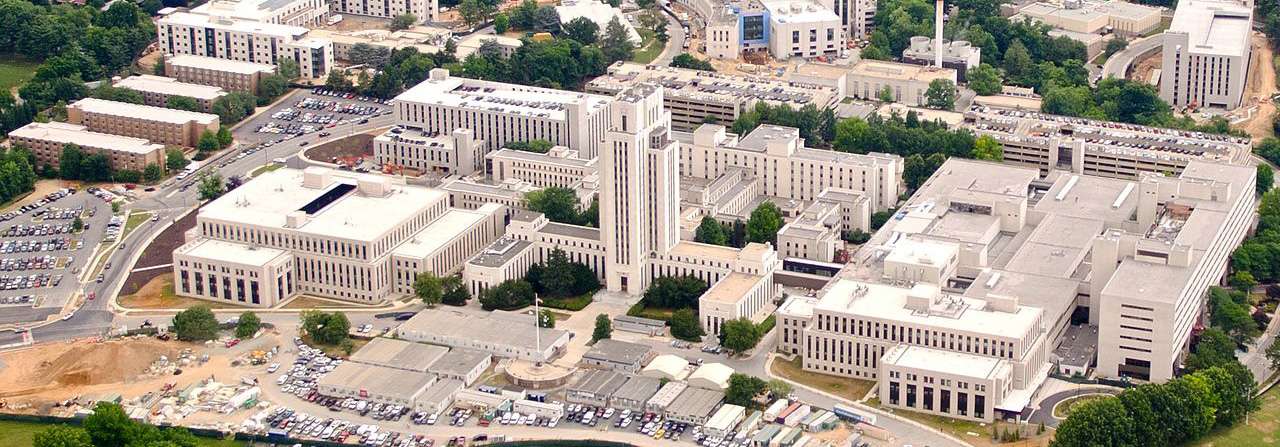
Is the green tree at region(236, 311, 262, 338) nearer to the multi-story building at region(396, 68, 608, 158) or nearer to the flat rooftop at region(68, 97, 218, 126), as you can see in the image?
the multi-story building at region(396, 68, 608, 158)

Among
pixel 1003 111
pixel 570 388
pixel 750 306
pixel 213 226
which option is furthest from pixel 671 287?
pixel 1003 111

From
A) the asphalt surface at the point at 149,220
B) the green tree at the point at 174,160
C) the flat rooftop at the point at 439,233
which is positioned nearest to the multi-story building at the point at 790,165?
the flat rooftop at the point at 439,233

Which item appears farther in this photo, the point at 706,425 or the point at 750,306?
the point at 750,306

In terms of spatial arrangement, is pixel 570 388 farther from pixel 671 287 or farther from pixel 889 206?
pixel 889 206

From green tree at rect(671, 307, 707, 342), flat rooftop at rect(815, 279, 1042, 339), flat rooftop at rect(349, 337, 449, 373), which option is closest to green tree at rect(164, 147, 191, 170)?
flat rooftop at rect(349, 337, 449, 373)

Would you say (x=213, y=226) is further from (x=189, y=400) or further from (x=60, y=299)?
(x=189, y=400)

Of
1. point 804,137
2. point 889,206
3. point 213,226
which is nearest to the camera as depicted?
point 213,226

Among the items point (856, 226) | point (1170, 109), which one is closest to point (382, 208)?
point (856, 226)

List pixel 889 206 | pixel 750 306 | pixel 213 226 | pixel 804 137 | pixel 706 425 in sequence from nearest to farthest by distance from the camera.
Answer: pixel 706 425, pixel 750 306, pixel 213 226, pixel 889 206, pixel 804 137
